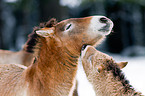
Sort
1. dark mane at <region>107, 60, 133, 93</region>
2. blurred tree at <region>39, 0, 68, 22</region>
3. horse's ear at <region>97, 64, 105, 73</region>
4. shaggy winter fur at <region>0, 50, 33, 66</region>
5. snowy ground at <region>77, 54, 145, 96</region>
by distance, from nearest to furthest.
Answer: dark mane at <region>107, 60, 133, 93</region>, horse's ear at <region>97, 64, 105, 73</region>, shaggy winter fur at <region>0, 50, 33, 66</region>, snowy ground at <region>77, 54, 145, 96</region>, blurred tree at <region>39, 0, 68, 22</region>

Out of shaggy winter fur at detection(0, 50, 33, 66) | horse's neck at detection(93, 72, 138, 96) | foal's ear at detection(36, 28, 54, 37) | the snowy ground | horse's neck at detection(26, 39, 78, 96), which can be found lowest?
the snowy ground

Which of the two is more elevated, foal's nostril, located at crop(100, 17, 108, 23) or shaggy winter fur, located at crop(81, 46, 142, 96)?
foal's nostril, located at crop(100, 17, 108, 23)

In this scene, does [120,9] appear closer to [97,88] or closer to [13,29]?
[13,29]

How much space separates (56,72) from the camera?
8.89ft

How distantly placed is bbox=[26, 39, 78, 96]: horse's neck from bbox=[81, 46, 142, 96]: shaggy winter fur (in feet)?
1.01

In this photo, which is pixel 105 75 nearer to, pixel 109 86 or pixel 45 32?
pixel 109 86

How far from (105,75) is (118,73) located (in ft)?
0.64

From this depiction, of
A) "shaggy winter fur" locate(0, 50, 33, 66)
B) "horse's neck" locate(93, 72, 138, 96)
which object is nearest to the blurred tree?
"shaggy winter fur" locate(0, 50, 33, 66)

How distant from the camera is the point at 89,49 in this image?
3.02 metres

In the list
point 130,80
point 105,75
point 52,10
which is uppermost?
point 52,10

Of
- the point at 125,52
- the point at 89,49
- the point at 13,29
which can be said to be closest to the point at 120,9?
the point at 125,52

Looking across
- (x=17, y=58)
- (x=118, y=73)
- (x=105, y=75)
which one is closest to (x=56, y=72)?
(x=105, y=75)

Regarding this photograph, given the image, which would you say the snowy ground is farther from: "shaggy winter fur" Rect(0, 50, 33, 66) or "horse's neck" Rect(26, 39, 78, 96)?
"shaggy winter fur" Rect(0, 50, 33, 66)

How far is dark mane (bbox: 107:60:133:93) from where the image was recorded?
266cm
